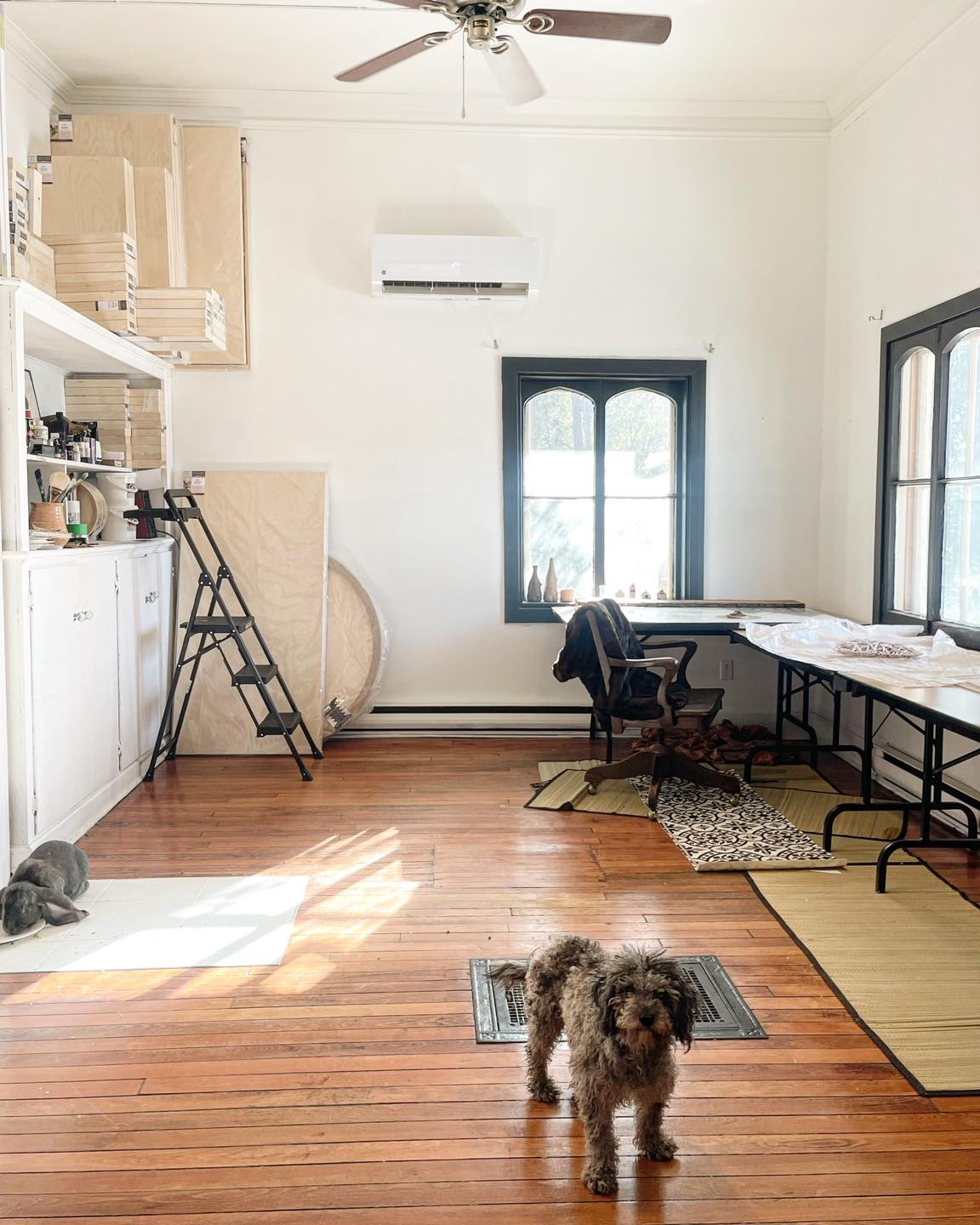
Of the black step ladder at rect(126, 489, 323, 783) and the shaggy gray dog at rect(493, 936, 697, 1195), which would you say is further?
the black step ladder at rect(126, 489, 323, 783)

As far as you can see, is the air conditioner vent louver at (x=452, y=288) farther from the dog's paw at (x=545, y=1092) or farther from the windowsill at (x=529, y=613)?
the dog's paw at (x=545, y=1092)

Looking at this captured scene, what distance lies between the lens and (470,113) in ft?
18.7

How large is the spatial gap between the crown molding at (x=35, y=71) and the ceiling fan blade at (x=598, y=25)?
9.26 ft

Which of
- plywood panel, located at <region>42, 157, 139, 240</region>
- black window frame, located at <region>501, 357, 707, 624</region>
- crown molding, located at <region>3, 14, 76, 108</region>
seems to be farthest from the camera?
black window frame, located at <region>501, 357, 707, 624</region>

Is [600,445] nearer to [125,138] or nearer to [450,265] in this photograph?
[450,265]

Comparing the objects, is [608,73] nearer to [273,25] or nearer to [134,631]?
[273,25]

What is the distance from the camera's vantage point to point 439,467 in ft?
19.4

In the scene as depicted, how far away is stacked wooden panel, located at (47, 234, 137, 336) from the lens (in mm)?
4473

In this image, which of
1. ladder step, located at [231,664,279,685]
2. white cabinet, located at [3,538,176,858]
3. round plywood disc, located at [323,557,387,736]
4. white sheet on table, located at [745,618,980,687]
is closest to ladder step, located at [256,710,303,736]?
ladder step, located at [231,664,279,685]

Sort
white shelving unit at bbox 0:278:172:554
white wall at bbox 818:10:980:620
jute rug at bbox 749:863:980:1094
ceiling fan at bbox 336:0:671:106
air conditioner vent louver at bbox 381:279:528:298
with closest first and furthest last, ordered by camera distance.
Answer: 1. jute rug at bbox 749:863:980:1094
2. ceiling fan at bbox 336:0:671:106
3. white shelving unit at bbox 0:278:172:554
4. white wall at bbox 818:10:980:620
5. air conditioner vent louver at bbox 381:279:528:298

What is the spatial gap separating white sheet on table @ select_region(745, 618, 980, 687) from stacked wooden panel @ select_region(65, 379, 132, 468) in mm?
3223

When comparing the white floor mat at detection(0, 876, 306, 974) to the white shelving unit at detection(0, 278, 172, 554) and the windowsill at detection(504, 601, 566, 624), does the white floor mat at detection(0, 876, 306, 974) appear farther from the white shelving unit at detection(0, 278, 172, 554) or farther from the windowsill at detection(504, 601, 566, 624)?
the windowsill at detection(504, 601, 566, 624)

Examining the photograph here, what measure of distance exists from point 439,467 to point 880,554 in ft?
8.01

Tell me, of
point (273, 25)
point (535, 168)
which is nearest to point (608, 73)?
point (535, 168)
